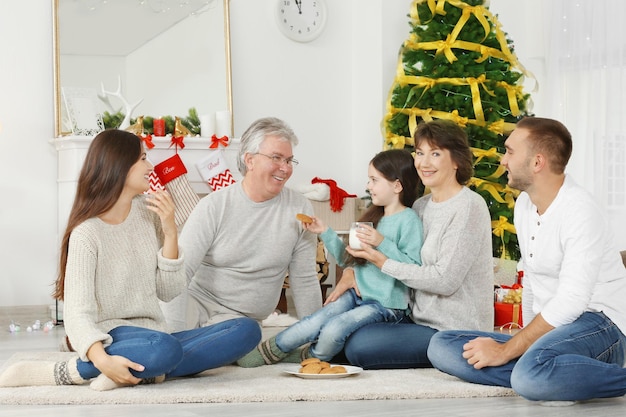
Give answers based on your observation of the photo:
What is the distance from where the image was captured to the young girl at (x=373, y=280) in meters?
3.60

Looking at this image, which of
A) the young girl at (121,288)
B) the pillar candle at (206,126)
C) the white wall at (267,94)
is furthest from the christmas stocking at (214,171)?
the young girl at (121,288)

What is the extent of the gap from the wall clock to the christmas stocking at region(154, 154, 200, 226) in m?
1.38

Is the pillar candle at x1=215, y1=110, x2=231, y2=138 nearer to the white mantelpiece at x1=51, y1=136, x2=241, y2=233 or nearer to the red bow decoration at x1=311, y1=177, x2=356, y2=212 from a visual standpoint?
the white mantelpiece at x1=51, y1=136, x2=241, y2=233

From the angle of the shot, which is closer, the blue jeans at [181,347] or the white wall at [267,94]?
the blue jeans at [181,347]

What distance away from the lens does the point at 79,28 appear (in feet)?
19.6

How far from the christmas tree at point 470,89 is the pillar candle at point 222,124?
1.05 metres

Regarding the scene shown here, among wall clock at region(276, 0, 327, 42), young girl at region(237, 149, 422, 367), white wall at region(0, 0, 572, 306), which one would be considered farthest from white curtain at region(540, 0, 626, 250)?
young girl at region(237, 149, 422, 367)

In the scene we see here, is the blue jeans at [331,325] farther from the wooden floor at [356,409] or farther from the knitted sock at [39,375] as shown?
the knitted sock at [39,375]

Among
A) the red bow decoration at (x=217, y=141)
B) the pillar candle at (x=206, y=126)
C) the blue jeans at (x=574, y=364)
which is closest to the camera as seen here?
the blue jeans at (x=574, y=364)

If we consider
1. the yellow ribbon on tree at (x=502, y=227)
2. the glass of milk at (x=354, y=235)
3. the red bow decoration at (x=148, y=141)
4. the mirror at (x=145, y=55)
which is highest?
the mirror at (x=145, y=55)

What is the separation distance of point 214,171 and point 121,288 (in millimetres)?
2951

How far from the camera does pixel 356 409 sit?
110 inches

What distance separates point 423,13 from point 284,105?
123 cm

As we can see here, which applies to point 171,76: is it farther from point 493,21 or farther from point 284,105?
point 493,21
